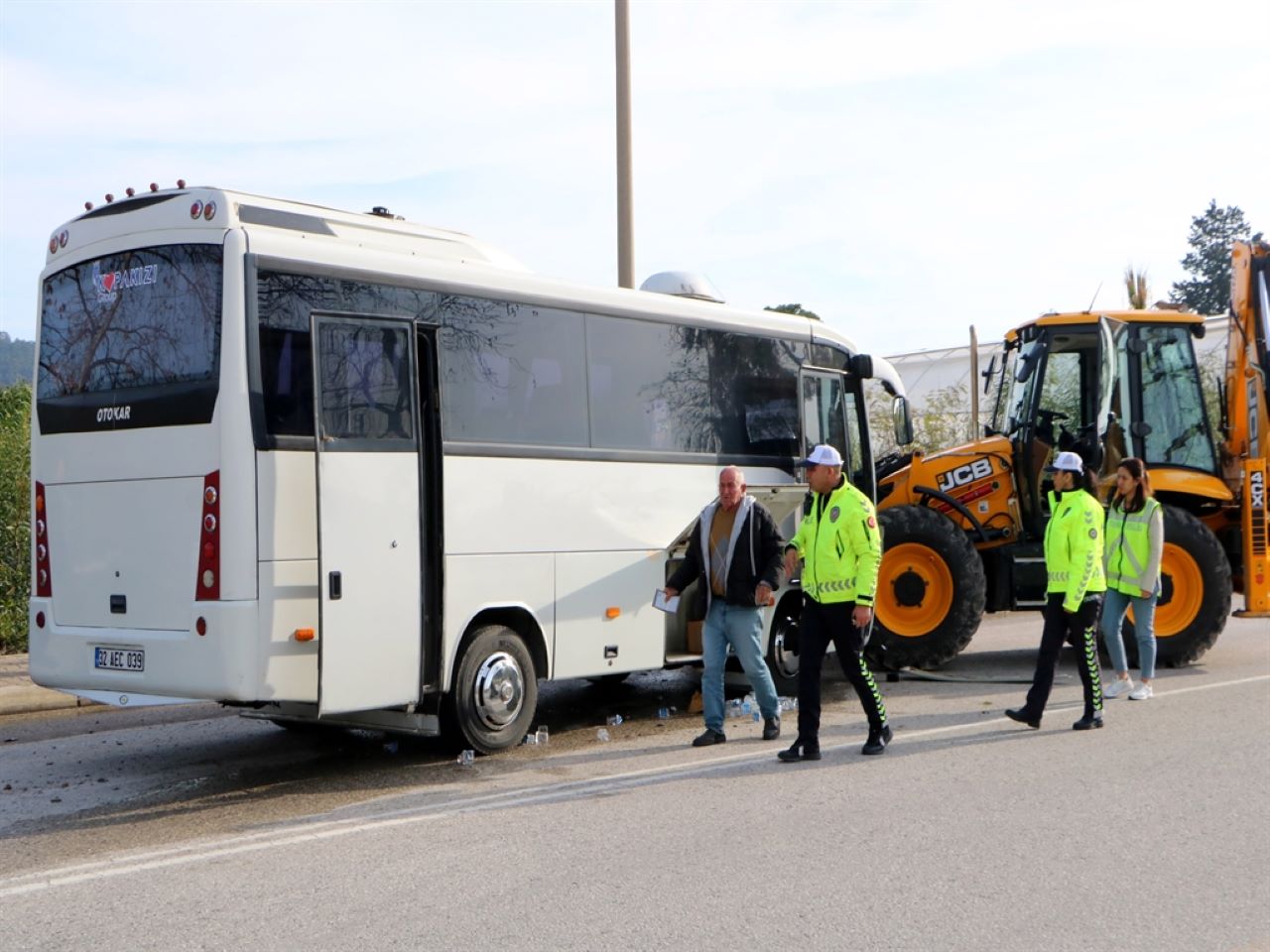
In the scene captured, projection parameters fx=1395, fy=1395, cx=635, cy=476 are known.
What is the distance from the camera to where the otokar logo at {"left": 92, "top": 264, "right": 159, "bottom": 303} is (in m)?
8.23

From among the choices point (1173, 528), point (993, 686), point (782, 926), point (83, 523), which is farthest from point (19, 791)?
point (1173, 528)

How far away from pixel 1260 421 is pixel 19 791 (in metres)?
11.6

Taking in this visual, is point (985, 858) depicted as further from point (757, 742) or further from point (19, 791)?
point (19, 791)

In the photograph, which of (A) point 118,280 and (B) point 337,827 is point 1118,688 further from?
(A) point 118,280

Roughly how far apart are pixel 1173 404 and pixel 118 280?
10090 millimetres

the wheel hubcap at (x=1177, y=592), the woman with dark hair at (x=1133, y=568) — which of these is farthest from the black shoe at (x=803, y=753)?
the wheel hubcap at (x=1177, y=592)

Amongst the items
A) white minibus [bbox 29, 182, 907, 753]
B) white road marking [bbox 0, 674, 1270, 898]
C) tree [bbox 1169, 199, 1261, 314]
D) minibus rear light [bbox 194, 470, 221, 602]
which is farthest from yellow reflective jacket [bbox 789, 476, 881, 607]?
tree [bbox 1169, 199, 1261, 314]

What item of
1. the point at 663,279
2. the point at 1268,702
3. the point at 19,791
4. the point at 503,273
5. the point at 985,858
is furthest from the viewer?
the point at 663,279

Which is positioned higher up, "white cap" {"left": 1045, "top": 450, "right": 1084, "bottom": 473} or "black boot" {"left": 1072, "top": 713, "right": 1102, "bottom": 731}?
"white cap" {"left": 1045, "top": 450, "right": 1084, "bottom": 473}

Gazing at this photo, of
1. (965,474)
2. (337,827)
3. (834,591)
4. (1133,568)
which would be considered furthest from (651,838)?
(965,474)

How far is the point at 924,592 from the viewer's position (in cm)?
1292

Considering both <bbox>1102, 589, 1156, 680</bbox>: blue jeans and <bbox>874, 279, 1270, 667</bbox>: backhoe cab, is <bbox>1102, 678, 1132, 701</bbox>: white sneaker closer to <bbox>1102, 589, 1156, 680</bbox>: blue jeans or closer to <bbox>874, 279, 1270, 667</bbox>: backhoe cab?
<bbox>1102, 589, 1156, 680</bbox>: blue jeans

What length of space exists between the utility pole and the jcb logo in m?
3.99

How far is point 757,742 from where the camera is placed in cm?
950
